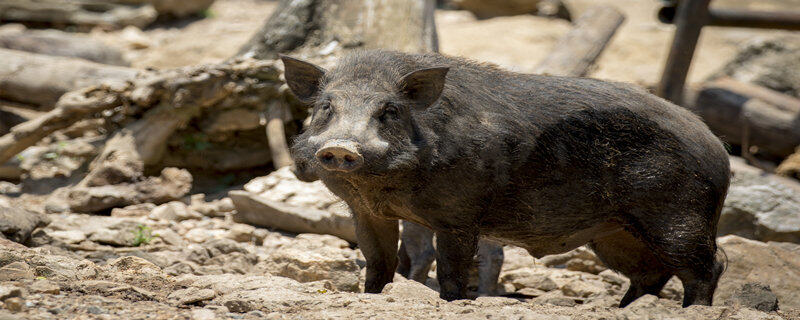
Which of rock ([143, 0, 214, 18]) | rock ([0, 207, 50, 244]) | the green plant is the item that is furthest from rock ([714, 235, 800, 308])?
rock ([143, 0, 214, 18])

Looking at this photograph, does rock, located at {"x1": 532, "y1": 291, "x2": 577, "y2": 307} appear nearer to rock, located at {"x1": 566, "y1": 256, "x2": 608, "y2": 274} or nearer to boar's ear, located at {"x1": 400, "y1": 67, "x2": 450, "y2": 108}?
rock, located at {"x1": 566, "y1": 256, "x2": 608, "y2": 274}

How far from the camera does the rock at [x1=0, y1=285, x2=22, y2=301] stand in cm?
Result: 337

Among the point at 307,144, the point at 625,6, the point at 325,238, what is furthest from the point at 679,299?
the point at 625,6

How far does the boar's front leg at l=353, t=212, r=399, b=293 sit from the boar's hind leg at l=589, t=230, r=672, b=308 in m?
1.41

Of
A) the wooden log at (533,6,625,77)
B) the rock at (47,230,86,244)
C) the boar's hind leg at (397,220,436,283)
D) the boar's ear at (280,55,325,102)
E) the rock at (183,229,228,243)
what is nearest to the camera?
the boar's ear at (280,55,325,102)

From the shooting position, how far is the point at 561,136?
15.9ft

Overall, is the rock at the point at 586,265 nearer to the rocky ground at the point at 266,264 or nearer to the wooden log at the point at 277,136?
the rocky ground at the point at 266,264

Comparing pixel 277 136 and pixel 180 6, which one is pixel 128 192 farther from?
pixel 180 6

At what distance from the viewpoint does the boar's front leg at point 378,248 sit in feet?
16.4

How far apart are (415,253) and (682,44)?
18.4ft

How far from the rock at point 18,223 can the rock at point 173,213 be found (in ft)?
3.67

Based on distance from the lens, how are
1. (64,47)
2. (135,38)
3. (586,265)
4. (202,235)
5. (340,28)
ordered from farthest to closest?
1. (135,38)
2. (64,47)
3. (340,28)
4. (586,265)
5. (202,235)

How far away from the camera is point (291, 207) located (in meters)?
6.57

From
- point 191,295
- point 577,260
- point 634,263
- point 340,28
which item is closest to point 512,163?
point 634,263
